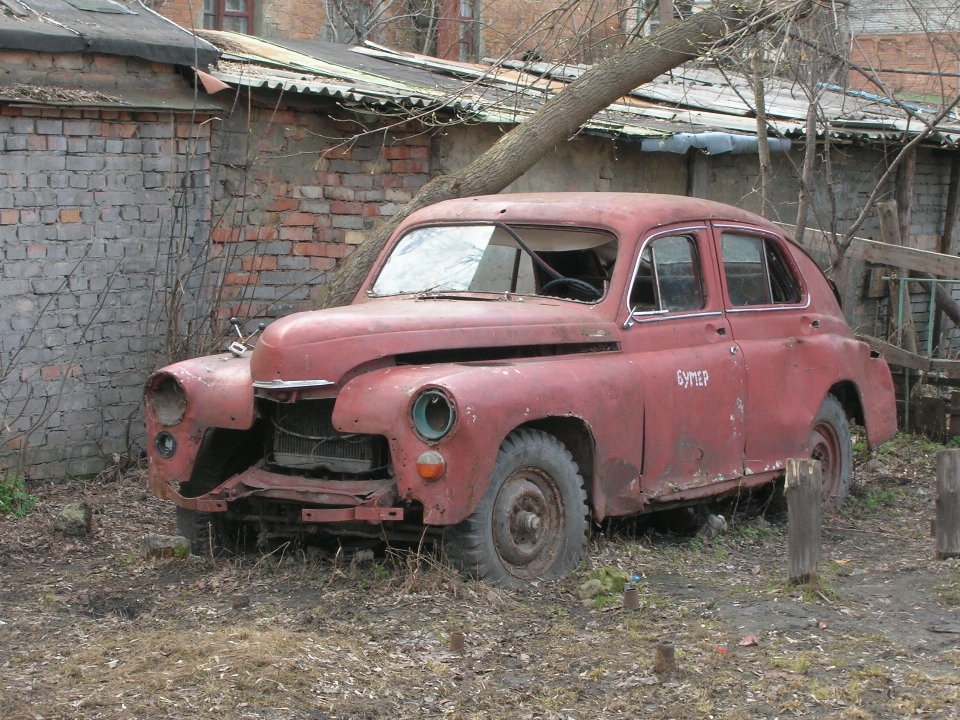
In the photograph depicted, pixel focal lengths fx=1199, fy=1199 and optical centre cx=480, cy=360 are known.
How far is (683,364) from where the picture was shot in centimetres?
577

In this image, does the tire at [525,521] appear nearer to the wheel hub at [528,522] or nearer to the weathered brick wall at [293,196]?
the wheel hub at [528,522]

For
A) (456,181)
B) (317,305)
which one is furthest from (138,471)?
(456,181)

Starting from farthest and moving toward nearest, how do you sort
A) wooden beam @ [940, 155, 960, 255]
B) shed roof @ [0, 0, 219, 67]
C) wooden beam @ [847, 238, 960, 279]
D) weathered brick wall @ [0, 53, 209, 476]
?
wooden beam @ [940, 155, 960, 255] → wooden beam @ [847, 238, 960, 279] → shed roof @ [0, 0, 219, 67] → weathered brick wall @ [0, 53, 209, 476]

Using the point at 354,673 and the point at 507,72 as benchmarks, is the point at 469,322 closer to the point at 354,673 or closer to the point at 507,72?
the point at 354,673

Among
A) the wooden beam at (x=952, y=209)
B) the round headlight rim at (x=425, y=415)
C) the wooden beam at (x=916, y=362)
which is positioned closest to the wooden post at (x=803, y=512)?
the round headlight rim at (x=425, y=415)

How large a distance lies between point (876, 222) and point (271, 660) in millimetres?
10099

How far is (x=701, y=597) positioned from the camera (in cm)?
504

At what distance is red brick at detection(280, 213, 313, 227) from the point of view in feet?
27.8

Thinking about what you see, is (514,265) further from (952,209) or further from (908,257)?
(952,209)

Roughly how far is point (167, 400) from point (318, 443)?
2.74 ft

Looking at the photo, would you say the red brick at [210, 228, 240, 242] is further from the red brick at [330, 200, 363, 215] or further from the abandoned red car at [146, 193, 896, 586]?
the abandoned red car at [146, 193, 896, 586]

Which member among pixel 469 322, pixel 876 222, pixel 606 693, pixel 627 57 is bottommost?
pixel 606 693

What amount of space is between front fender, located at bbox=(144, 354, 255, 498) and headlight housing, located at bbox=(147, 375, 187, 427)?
12 millimetres

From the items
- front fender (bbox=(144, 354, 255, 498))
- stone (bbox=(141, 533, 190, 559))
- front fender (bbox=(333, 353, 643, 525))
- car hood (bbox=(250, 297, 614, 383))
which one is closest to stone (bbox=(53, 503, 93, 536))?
stone (bbox=(141, 533, 190, 559))
